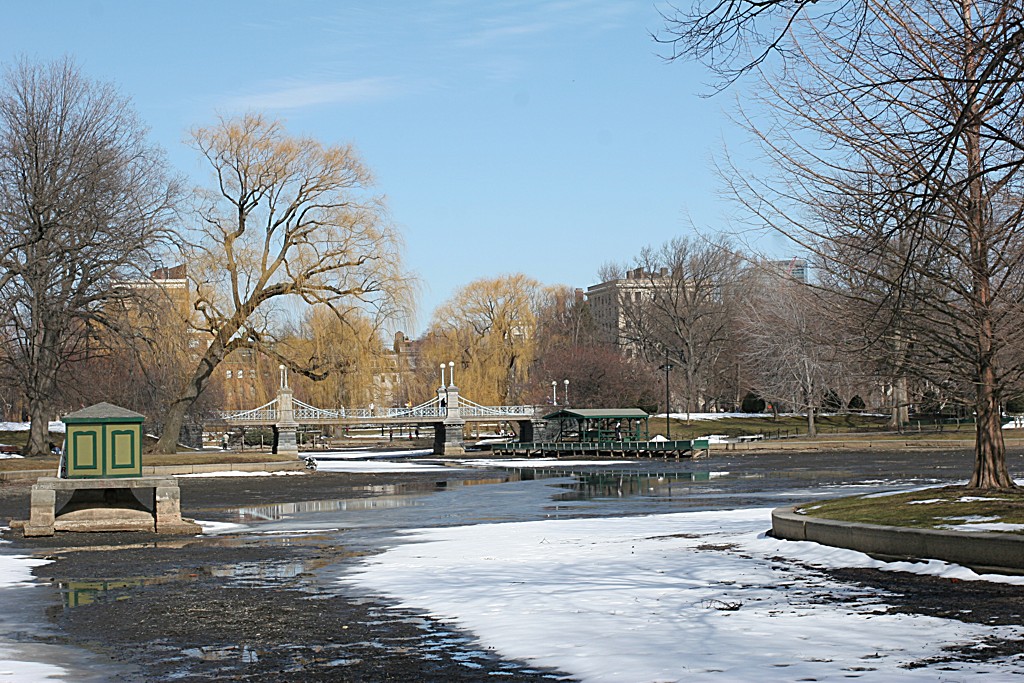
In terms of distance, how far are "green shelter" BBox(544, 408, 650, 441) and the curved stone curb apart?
4833 centimetres

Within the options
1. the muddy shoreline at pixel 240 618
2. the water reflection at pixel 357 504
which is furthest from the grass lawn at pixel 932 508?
the water reflection at pixel 357 504

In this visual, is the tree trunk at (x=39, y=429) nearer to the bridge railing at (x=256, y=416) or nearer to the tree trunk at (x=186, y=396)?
the tree trunk at (x=186, y=396)

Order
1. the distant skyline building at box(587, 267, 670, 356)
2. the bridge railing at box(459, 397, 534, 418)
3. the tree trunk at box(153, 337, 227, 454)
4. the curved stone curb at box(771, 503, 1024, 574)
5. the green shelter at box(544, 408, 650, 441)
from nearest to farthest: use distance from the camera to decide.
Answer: the curved stone curb at box(771, 503, 1024, 574) → the tree trunk at box(153, 337, 227, 454) → the green shelter at box(544, 408, 650, 441) → the bridge railing at box(459, 397, 534, 418) → the distant skyline building at box(587, 267, 670, 356)

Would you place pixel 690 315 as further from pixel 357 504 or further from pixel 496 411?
pixel 357 504

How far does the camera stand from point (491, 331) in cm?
9475

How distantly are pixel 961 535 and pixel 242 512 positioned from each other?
17594 millimetres

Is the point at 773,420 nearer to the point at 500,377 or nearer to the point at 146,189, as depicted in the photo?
the point at 500,377

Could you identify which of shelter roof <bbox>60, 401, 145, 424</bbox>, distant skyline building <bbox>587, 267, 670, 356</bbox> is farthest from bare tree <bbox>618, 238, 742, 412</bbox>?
shelter roof <bbox>60, 401, 145, 424</bbox>

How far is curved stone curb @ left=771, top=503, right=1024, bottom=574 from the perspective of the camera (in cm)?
1167

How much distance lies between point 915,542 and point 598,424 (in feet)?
184

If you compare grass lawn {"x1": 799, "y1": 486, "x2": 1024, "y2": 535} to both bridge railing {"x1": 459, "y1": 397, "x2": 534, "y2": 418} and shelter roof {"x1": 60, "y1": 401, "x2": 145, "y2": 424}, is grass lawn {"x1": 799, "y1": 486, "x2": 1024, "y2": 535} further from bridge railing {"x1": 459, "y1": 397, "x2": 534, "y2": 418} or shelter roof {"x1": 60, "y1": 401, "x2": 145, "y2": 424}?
bridge railing {"x1": 459, "y1": 397, "x2": 534, "y2": 418}

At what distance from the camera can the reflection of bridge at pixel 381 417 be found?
233 feet

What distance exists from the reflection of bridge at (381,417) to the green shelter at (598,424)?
3.82 metres

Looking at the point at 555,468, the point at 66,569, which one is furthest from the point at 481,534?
the point at 555,468
